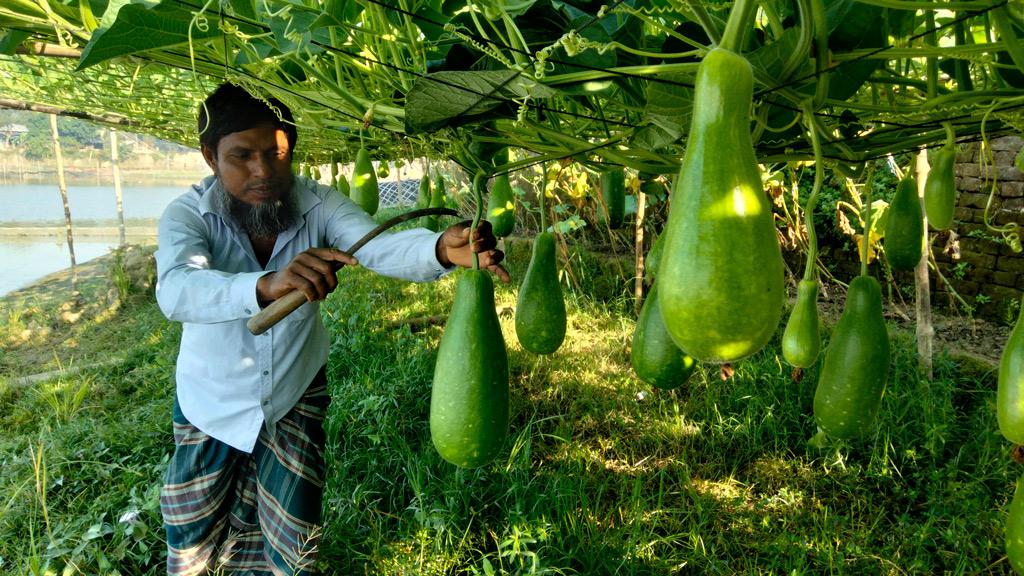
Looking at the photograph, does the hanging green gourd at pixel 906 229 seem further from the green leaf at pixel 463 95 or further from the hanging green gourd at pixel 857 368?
the green leaf at pixel 463 95

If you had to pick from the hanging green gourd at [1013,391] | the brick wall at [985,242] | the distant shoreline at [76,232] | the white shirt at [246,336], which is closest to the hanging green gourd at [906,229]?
the hanging green gourd at [1013,391]

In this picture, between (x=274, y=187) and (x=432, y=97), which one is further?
(x=274, y=187)

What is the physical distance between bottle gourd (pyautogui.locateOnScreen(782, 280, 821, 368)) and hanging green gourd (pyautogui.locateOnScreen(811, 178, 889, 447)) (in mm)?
120

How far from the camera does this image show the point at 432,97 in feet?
2.15

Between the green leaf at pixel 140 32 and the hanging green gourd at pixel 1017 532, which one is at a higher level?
the green leaf at pixel 140 32

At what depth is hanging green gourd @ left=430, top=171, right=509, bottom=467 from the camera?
81cm

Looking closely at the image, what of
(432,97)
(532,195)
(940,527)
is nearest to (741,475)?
(940,527)

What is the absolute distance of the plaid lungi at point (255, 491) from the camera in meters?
1.68

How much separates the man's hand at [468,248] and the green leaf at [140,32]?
44cm

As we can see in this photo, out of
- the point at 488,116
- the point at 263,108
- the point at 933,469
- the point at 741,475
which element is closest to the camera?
the point at 488,116

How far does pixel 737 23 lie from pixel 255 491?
1883mm

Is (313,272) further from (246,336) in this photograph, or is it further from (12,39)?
(246,336)

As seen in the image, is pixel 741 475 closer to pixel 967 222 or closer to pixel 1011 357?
pixel 1011 357

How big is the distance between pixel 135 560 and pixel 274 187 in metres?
1.51
